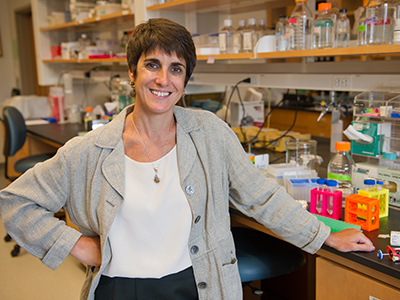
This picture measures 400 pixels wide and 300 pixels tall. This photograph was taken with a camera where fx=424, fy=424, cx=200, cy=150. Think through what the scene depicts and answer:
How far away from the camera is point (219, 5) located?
2590 millimetres

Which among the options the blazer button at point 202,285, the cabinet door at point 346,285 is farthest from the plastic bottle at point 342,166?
the blazer button at point 202,285

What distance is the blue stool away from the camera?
1584 mm

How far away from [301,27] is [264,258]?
1050 mm

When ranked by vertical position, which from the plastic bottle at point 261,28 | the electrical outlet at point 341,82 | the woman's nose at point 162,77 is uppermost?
the plastic bottle at point 261,28

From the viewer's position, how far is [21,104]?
423cm

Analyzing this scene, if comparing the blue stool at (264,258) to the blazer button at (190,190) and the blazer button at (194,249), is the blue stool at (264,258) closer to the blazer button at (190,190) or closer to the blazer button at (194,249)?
the blazer button at (194,249)

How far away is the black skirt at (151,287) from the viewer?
1317 millimetres

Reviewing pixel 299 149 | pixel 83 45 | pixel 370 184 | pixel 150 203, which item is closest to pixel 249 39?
pixel 299 149

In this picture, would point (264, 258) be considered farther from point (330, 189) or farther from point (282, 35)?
point (282, 35)

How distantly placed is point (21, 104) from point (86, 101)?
2.12 feet

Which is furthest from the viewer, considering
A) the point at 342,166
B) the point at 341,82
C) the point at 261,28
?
the point at 261,28

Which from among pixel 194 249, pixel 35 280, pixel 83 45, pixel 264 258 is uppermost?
pixel 83 45

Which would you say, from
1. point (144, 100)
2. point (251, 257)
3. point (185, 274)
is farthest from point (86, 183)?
point (251, 257)

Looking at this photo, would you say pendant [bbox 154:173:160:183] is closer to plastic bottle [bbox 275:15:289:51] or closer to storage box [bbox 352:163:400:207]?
storage box [bbox 352:163:400:207]
